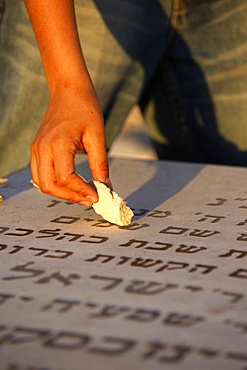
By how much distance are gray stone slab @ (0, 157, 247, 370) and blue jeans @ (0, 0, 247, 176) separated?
383 mm

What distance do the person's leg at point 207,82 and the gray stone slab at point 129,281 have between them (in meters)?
0.52

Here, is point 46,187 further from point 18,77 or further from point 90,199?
point 18,77

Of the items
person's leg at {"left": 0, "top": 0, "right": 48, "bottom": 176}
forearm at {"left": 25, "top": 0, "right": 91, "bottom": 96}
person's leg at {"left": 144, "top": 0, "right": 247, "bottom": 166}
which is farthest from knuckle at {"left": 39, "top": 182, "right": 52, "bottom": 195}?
person's leg at {"left": 144, "top": 0, "right": 247, "bottom": 166}

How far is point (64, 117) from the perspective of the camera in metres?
1.22

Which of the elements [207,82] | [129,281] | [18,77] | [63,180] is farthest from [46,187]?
[207,82]

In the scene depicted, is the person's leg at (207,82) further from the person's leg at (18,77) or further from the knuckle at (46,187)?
the knuckle at (46,187)

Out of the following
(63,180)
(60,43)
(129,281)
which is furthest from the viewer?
(60,43)

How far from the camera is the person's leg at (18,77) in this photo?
5.95ft

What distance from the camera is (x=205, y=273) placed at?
1.03 meters

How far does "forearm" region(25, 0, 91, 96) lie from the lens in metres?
1.29

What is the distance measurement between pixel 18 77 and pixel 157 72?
381mm

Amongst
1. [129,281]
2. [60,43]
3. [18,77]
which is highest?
[60,43]

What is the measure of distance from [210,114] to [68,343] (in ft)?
4.15

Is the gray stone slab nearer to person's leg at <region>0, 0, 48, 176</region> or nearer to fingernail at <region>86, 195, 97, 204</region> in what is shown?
fingernail at <region>86, 195, 97, 204</region>
